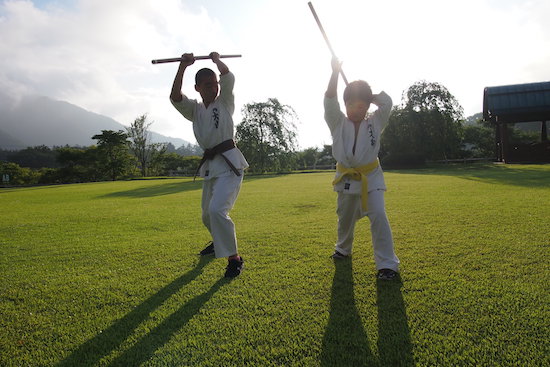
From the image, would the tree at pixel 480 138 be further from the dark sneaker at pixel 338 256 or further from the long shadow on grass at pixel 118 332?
the long shadow on grass at pixel 118 332

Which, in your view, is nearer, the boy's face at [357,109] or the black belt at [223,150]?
the boy's face at [357,109]

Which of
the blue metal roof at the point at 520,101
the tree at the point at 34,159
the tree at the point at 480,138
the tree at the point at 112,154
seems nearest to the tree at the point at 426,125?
the blue metal roof at the point at 520,101

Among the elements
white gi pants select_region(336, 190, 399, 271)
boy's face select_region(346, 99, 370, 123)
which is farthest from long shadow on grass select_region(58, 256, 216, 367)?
boy's face select_region(346, 99, 370, 123)

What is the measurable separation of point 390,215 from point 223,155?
3.80 m

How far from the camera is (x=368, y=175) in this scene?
10.1ft

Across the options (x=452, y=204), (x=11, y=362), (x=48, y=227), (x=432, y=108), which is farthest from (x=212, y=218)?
(x=432, y=108)

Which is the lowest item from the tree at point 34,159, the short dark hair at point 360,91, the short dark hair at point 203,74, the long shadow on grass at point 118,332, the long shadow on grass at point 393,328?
the long shadow on grass at point 393,328

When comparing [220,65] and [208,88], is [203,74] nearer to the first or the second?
[208,88]

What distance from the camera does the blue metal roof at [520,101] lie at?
1769cm

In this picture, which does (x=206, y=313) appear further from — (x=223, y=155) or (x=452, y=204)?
(x=452, y=204)

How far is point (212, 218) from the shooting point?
315 centimetres

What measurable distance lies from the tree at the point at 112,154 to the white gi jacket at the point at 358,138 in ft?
132

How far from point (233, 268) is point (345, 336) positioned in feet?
4.77

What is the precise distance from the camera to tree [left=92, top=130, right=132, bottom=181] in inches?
1491
